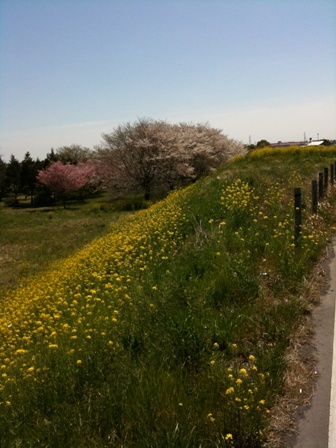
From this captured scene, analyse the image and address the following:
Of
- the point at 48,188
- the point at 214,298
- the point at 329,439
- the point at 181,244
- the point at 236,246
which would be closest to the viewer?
the point at 329,439

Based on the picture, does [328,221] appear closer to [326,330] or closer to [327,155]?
[326,330]

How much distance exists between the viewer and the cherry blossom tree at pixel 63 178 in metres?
44.4

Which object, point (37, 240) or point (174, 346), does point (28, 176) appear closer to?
point (37, 240)

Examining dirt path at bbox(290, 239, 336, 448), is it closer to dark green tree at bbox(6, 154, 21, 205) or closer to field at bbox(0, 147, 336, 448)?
field at bbox(0, 147, 336, 448)

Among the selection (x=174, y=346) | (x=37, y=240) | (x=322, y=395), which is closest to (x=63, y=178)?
(x=37, y=240)

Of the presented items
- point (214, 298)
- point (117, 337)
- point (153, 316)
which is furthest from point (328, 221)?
point (117, 337)

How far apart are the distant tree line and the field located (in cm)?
2941

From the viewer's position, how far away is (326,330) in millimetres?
4477

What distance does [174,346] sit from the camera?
4027 mm

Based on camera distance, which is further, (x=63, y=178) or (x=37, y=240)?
(x=63, y=178)

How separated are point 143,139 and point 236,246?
31767 mm

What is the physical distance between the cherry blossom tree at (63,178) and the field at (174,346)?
3670cm

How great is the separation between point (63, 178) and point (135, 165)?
420 inches

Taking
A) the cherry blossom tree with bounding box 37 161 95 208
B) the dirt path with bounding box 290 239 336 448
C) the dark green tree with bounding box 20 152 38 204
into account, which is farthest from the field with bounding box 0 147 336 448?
the dark green tree with bounding box 20 152 38 204
